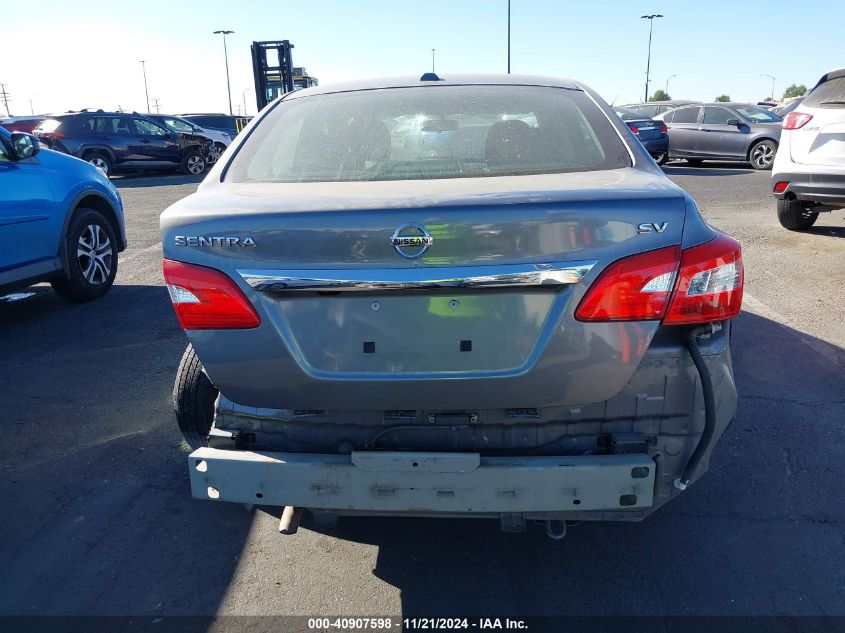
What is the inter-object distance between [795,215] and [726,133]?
9506 millimetres

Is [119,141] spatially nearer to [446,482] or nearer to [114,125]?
[114,125]

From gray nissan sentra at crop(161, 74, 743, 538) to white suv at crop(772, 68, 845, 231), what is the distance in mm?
5814

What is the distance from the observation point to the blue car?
18.2 ft

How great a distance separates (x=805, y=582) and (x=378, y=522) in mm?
1588

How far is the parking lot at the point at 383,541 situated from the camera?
256 cm

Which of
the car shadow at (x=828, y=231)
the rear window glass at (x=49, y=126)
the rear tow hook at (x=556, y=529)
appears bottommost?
the car shadow at (x=828, y=231)

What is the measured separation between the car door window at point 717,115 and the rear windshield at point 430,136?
16.0 metres

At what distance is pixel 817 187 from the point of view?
23.8 feet

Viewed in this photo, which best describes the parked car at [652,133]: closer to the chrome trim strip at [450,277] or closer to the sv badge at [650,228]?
the sv badge at [650,228]

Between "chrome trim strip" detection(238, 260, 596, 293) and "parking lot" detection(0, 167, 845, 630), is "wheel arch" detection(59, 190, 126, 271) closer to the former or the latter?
"parking lot" detection(0, 167, 845, 630)

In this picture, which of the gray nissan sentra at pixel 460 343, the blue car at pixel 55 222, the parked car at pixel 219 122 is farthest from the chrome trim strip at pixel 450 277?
the parked car at pixel 219 122

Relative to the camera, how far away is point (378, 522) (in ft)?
10.0

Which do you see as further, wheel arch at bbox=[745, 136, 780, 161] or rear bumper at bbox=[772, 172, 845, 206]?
wheel arch at bbox=[745, 136, 780, 161]

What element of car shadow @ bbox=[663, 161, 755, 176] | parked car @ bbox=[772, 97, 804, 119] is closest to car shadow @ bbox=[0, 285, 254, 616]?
parked car @ bbox=[772, 97, 804, 119]
